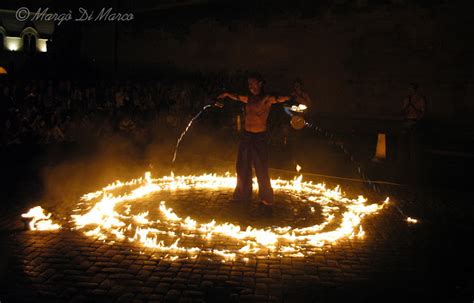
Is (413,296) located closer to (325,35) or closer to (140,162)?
(140,162)

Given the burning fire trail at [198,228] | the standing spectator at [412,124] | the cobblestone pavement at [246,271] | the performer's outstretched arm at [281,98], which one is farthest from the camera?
the standing spectator at [412,124]

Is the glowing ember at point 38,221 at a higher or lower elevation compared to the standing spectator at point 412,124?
lower

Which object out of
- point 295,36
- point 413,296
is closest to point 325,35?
point 295,36

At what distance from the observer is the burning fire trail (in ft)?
22.1

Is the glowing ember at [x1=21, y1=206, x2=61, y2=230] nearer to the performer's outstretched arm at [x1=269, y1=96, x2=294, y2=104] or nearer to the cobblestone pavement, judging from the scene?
the cobblestone pavement

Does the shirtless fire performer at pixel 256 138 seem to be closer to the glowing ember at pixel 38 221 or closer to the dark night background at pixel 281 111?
the dark night background at pixel 281 111

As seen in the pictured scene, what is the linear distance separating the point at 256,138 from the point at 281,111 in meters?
10.4

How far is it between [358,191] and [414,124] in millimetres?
5504

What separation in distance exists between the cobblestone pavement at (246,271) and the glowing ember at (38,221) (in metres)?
0.24

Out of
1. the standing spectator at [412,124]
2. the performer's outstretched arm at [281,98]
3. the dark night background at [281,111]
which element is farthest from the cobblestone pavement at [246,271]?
the standing spectator at [412,124]

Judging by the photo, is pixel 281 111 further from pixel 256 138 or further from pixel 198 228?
pixel 198 228

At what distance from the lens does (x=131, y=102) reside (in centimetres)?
1930

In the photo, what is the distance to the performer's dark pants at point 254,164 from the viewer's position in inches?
350

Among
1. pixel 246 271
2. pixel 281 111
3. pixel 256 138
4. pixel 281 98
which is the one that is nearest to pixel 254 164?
pixel 256 138
